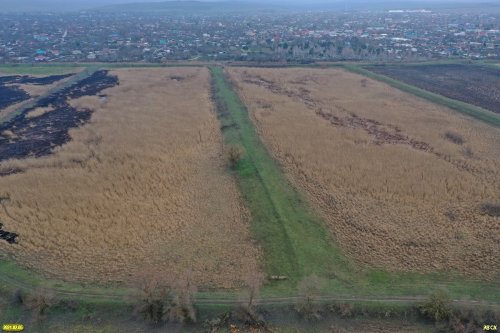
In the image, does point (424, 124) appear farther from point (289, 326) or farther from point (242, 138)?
point (289, 326)

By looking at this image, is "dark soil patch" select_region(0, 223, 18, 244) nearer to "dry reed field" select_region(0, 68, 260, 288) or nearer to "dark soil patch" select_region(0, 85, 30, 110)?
"dry reed field" select_region(0, 68, 260, 288)

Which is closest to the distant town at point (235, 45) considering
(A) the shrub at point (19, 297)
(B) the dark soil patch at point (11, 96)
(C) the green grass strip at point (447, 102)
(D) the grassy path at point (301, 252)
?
(C) the green grass strip at point (447, 102)

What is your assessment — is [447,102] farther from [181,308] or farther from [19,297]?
[19,297]

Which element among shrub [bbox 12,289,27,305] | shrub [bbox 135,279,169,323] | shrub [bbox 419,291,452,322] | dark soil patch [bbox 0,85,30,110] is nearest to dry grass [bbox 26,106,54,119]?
dark soil patch [bbox 0,85,30,110]

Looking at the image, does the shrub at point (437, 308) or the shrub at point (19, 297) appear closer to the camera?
the shrub at point (437, 308)

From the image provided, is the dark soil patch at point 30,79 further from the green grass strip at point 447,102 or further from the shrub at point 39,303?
the green grass strip at point 447,102

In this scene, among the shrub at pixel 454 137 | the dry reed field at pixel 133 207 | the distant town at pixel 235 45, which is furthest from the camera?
the distant town at pixel 235 45
